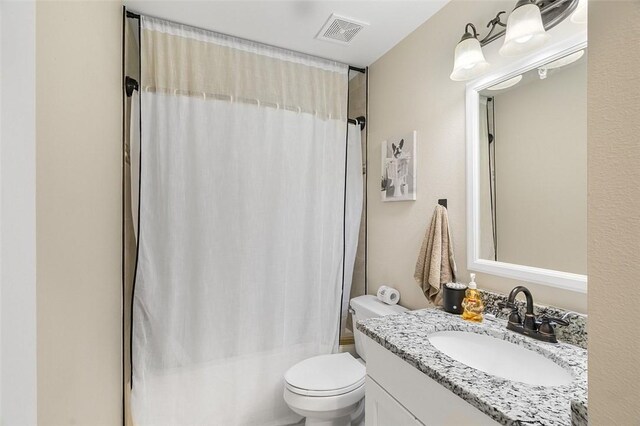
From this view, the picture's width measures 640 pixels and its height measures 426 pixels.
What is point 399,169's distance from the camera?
1.87 m

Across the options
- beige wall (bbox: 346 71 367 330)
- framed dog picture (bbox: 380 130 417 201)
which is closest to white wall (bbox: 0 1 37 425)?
framed dog picture (bbox: 380 130 417 201)

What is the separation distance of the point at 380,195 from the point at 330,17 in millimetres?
1119

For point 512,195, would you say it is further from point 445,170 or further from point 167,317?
point 167,317

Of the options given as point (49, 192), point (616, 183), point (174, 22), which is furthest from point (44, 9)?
point (174, 22)

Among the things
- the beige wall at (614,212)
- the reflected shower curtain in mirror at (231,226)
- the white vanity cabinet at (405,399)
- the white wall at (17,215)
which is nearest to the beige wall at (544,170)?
the white vanity cabinet at (405,399)

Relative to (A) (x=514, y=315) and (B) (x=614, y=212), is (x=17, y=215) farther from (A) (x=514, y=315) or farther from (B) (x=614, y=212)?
(A) (x=514, y=315)

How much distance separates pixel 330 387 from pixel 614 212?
1474 millimetres

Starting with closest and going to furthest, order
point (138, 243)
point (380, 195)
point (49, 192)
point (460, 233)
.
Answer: point (49, 192)
point (460, 233)
point (138, 243)
point (380, 195)

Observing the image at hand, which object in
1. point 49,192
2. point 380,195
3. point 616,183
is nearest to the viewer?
point 616,183

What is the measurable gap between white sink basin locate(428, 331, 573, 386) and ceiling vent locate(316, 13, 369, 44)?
1.66 meters

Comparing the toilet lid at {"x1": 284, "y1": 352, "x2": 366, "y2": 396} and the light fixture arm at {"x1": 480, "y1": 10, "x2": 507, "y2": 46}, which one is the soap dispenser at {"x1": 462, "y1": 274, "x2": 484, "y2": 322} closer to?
the toilet lid at {"x1": 284, "y1": 352, "x2": 366, "y2": 396}

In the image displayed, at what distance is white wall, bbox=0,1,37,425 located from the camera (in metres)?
0.51

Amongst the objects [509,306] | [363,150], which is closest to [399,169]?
[363,150]

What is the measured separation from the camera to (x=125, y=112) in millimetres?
1677
